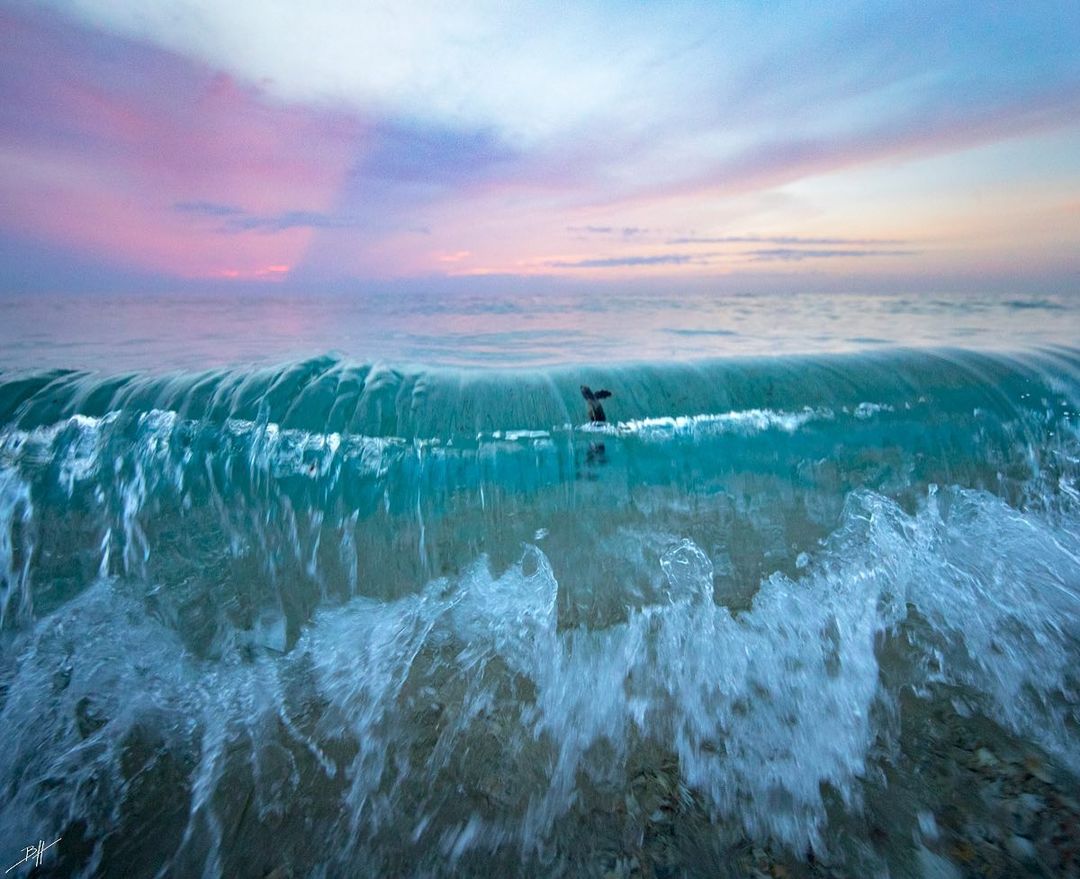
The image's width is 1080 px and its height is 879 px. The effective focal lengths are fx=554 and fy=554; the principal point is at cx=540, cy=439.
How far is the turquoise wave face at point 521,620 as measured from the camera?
242cm

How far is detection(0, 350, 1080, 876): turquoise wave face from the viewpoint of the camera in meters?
2.42

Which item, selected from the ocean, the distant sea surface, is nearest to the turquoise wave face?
the ocean

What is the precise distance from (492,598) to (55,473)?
9.85ft

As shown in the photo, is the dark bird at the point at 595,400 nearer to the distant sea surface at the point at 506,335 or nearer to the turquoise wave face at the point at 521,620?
the turquoise wave face at the point at 521,620

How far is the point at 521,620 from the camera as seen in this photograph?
10.5ft

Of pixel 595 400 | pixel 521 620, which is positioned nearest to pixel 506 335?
pixel 595 400
